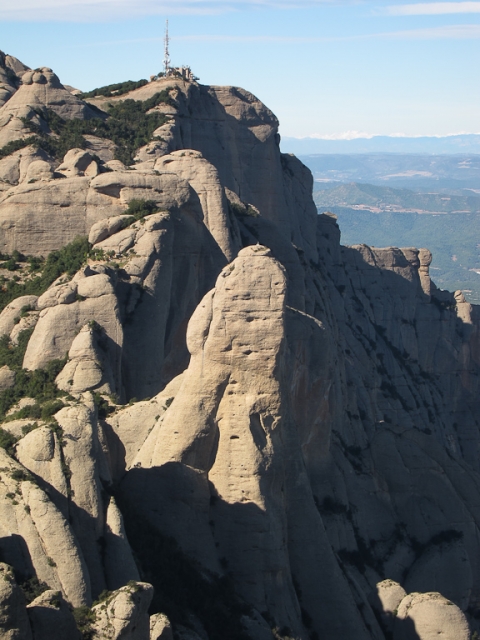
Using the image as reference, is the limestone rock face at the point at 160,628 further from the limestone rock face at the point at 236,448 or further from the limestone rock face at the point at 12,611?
the limestone rock face at the point at 236,448

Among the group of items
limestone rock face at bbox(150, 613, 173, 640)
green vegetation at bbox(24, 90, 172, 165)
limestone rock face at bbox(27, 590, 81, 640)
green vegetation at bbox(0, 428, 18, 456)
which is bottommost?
limestone rock face at bbox(150, 613, 173, 640)

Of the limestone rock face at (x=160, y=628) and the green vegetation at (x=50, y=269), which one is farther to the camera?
the green vegetation at (x=50, y=269)

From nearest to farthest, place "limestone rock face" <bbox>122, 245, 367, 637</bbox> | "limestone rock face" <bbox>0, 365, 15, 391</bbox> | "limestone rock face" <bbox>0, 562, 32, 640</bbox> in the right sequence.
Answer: "limestone rock face" <bbox>0, 562, 32, 640</bbox> → "limestone rock face" <bbox>122, 245, 367, 637</bbox> → "limestone rock face" <bbox>0, 365, 15, 391</bbox>

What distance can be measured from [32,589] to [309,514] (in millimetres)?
11774

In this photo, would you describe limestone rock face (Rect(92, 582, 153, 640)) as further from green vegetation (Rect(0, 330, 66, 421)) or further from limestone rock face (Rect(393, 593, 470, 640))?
green vegetation (Rect(0, 330, 66, 421))

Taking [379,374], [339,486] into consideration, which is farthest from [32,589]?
[379,374]

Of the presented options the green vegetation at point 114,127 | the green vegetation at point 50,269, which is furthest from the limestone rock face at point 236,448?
the green vegetation at point 114,127

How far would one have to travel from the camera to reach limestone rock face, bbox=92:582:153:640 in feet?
82.4

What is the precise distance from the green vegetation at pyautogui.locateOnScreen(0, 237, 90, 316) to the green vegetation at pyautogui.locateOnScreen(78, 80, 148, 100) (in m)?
32.1

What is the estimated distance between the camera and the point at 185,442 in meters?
34.5

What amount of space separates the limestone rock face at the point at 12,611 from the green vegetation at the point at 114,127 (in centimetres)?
4140

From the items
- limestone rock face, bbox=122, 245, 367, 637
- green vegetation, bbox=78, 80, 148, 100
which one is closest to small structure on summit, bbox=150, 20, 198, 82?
green vegetation, bbox=78, 80, 148, 100

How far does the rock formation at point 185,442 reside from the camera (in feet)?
95.1

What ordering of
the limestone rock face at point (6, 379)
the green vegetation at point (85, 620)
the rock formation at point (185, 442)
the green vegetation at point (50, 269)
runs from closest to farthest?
the green vegetation at point (85, 620) < the rock formation at point (185, 442) < the limestone rock face at point (6, 379) < the green vegetation at point (50, 269)
